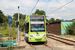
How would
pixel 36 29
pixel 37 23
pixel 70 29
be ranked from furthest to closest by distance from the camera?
pixel 70 29 < pixel 37 23 < pixel 36 29

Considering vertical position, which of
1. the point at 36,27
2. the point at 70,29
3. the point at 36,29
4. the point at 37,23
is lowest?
the point at 70,29

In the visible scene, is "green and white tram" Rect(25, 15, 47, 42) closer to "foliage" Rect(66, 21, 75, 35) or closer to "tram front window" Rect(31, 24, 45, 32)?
"tram front window" Rect(31, 24, 45, 32)

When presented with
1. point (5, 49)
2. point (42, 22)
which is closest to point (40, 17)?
point (42, 22)

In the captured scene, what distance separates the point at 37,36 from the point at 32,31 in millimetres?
786

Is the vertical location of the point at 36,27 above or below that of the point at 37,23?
below

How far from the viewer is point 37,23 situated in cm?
1121

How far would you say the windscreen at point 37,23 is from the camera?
11.1m

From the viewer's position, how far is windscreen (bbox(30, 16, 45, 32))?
36.5 feet

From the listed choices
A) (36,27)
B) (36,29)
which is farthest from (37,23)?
(36,29)

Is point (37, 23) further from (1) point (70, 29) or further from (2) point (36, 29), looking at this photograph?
(1) point (70, 29)

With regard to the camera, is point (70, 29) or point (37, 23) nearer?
point (37, 23)

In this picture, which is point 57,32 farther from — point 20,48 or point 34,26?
point 20,48

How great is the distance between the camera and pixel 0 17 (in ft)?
222

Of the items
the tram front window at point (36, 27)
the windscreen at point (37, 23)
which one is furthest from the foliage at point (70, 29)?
the tram front window at point (36, 27)
